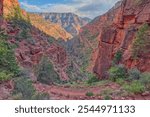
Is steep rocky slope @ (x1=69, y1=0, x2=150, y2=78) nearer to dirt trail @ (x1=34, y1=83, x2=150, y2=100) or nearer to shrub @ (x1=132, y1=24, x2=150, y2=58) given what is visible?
shrub @ (x1=132, y1=24, x2=150, y2=58)

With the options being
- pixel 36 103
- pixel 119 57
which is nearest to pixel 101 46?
pixel 119 57

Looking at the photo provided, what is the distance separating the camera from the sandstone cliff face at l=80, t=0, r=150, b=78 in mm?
32188

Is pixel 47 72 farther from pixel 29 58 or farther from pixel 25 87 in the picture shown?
pixel 29 58

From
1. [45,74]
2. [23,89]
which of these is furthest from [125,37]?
[23,89]

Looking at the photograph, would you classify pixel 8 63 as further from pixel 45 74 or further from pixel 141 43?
pixel 141 43

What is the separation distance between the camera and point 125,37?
36594mm

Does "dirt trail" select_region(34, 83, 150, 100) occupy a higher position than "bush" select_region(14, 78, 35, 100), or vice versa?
"bush" select_region(14, 78, 35, 100)

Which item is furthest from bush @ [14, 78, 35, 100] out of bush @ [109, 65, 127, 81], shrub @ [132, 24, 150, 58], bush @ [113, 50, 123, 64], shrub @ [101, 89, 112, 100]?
bush @ [113, 50, 123, 64]

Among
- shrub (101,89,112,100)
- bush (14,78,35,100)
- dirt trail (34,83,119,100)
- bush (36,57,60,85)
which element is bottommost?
bush (36,57,60,85)

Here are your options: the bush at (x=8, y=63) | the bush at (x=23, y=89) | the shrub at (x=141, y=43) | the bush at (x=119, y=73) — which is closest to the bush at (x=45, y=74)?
the bush at (x=8, y=63)

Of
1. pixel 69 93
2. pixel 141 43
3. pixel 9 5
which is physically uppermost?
pixel 141 43

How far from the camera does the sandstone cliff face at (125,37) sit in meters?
32.2

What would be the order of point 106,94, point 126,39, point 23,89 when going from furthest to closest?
point 126,39
point 106,94
point 23,89

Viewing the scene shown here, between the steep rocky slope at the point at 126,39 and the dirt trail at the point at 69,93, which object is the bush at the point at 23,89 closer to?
the dirt trail at the point at 69,93
